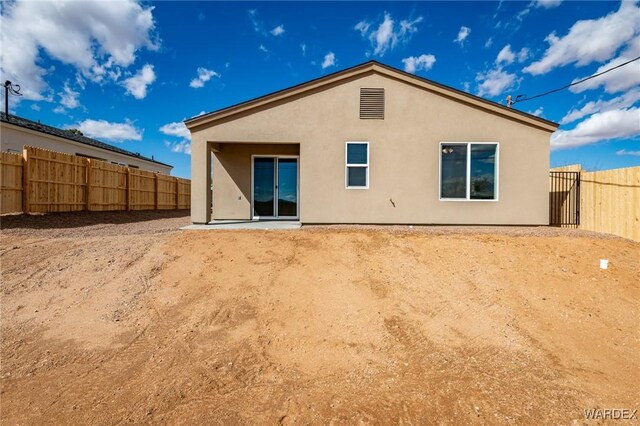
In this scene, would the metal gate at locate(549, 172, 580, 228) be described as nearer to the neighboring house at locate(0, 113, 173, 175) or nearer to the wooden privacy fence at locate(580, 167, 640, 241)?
the wooden privacy fence at locate(580, 167, 640, 241)

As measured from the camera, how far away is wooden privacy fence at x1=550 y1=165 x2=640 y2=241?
299 inches

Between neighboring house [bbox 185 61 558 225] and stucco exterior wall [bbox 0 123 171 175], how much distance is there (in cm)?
1052

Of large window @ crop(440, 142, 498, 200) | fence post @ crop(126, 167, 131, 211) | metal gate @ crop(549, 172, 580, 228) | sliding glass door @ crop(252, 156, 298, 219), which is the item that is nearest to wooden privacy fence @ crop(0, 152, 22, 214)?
fence post @ crop(126, 167, 131, 211)

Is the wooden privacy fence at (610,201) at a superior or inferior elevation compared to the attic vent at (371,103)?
inferior

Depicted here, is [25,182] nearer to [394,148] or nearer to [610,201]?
[394,148]

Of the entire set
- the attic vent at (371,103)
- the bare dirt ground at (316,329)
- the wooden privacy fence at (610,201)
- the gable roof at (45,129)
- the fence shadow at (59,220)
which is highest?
the gable roof at (45,129)

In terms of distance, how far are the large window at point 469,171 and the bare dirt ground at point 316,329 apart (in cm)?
204

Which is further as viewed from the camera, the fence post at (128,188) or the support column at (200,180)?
the fence post at (128,188)

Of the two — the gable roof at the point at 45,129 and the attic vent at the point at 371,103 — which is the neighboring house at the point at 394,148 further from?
the gable roof at the point at 45,129

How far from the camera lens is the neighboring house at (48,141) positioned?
1300cm

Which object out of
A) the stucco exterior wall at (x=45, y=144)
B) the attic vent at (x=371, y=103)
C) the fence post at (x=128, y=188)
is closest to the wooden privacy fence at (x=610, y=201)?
the attic vent at (x=371, y=103)

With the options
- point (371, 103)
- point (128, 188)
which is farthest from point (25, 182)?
point (371, 103)

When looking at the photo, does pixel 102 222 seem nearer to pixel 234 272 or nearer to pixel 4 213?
pixel 4 213

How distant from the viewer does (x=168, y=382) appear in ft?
10.2
